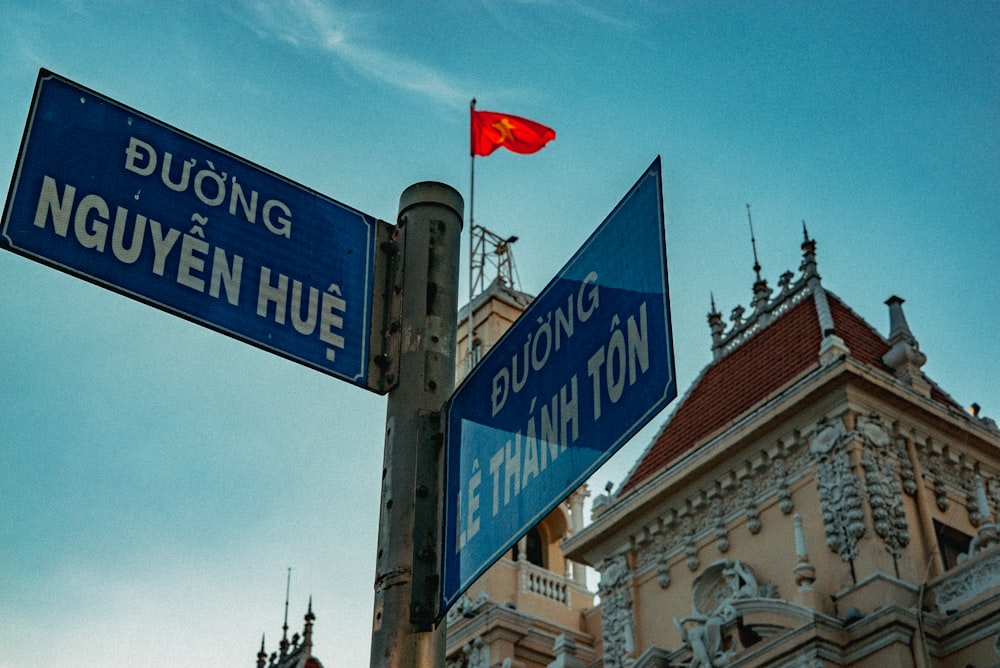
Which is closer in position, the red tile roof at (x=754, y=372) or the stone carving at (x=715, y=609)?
the stone carving at (x=715, y=609)

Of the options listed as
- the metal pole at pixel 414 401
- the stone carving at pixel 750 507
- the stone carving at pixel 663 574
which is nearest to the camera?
the metal pole at pixel 414 401

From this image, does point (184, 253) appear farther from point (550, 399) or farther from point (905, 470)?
point (905, 470)

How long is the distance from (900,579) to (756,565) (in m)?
2.44

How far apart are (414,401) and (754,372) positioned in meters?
Answer: 18.9

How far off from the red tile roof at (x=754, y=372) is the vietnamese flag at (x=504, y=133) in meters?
5.79

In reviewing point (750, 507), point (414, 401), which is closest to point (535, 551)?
point (750, 507)

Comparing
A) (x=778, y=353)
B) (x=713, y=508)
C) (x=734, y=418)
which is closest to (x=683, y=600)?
(x=713, y=508)

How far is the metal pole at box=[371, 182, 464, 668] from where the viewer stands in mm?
3852

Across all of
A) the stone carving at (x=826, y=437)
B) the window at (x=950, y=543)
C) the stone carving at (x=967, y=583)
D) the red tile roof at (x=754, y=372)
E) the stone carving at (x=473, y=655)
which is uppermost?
the red tile roof at (x=754, y=372)

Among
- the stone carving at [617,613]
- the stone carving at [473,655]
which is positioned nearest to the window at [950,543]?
the stone carving at [617,613]

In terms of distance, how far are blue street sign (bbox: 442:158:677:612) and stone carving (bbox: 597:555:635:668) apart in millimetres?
17739

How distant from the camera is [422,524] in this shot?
4109mm

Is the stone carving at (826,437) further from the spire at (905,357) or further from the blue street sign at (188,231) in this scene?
the blue street sign at (188,231)

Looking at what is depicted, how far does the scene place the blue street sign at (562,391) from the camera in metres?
3.63
